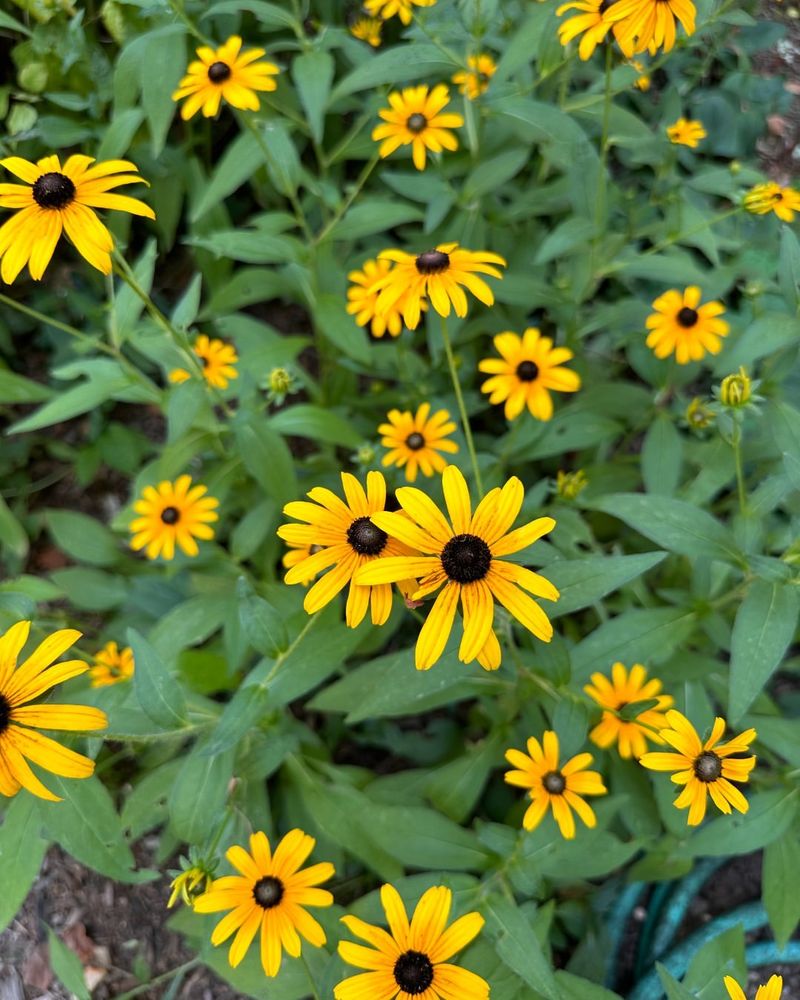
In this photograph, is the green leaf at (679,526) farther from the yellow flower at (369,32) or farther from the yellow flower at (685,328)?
the yellow flower at (369,32)

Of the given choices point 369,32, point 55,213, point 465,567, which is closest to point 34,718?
point 465,567

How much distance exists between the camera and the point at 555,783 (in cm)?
162

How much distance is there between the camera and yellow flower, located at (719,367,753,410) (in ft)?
5.33

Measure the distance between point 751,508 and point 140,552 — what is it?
79.9 inches

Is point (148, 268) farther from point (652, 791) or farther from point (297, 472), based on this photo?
point (652, 791)

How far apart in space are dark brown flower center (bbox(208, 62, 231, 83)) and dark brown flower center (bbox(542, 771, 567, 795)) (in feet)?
6.05

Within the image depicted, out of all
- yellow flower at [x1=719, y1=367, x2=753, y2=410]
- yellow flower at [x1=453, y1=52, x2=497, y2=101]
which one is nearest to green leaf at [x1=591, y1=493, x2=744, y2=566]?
Result: yellow flower at [x1=719, y1=367, x2=753, y2=410]

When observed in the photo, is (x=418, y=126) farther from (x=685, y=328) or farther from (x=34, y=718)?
(x=34, y=718)

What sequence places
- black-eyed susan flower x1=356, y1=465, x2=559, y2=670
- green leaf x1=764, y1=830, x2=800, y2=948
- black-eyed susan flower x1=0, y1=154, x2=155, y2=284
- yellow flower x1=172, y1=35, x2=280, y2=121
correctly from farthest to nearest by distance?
yellow flower x1=172, y1=35, x2=280, y2=121 < green leaf x1=764, y1=830, x2=800, y2=948 < black-eyed susan flower x1=0, y1=154, x2=155, y2=284 < black-eyed susan flower x1=356, y1=465, x2=559, y2=670

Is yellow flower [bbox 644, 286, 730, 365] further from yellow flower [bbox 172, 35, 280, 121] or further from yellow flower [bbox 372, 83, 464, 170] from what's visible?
yellow flower [bbox 172, 35, 280, 121]

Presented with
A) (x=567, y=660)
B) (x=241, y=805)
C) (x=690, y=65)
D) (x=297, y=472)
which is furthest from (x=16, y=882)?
(x=690, y=65)

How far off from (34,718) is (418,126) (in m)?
1.78

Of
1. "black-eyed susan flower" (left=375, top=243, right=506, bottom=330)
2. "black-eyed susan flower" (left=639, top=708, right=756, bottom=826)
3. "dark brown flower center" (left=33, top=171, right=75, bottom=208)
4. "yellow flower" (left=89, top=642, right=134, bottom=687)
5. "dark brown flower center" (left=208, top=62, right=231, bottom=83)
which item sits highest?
"dark brown flower center" (left=208, top=62, right=231, bottom=83)

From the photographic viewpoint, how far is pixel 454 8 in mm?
2256
